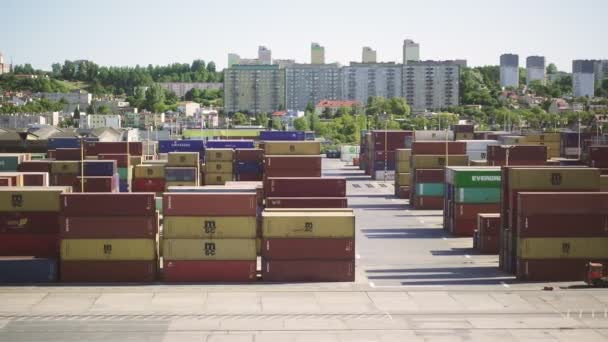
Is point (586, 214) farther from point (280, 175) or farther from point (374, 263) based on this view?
point (280, 175)

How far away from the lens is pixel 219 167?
81312 millimetres

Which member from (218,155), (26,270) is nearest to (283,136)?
(218,155)

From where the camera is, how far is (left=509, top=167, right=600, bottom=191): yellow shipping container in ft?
164

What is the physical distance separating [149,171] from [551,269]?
1620 inches

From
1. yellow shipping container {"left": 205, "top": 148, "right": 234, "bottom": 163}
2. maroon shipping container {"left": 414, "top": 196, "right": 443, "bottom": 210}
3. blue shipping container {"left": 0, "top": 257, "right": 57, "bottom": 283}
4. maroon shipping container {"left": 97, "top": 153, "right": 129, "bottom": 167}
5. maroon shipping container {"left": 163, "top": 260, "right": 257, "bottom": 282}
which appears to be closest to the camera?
blue shipping container {"left": 0, "top": 257, "right": 57, "bottom": 283}

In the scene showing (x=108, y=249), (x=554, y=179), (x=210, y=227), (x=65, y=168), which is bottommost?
(x=108, y=249)

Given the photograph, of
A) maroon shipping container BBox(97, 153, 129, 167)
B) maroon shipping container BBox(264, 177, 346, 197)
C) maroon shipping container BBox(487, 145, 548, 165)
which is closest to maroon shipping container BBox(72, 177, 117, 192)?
maroon shipping container BBox(97, 153, 129, 167)

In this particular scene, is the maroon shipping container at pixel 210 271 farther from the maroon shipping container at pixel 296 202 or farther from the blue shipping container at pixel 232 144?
the blue shipping container at pixel 232 144

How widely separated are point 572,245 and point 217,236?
52.2ft

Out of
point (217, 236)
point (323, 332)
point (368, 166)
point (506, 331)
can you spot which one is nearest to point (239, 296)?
point (217, 236)

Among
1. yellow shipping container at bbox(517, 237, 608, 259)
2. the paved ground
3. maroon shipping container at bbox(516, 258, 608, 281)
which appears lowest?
the paved ground

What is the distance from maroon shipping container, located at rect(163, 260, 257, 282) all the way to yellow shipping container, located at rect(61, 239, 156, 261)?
112cm

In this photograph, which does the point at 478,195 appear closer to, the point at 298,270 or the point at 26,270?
the point at 298,270

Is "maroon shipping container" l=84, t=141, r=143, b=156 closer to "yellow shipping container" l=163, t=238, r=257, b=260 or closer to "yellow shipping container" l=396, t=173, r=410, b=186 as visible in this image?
"yellow shipping container" l=396, t=173, r=410, b=186
